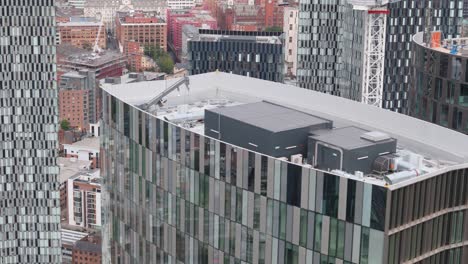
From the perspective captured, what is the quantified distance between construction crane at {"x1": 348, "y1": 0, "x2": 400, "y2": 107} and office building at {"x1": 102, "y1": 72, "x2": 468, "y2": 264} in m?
99.6

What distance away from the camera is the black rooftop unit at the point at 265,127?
247 feet

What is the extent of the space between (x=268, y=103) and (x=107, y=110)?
15818mm

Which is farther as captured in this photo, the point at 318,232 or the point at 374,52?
the point at 374,52

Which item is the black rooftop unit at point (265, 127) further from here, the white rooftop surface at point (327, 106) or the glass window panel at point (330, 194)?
the glass window panel at point (330, 194)

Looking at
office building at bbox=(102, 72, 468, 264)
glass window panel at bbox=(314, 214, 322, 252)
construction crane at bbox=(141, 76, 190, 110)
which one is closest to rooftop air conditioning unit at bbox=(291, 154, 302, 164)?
office building at bbox=(102, 72, 468, 264)

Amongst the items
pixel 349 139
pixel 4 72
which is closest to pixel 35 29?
pixel 4 72

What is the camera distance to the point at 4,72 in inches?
7800

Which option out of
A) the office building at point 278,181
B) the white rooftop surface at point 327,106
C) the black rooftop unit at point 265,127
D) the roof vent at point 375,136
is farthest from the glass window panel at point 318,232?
the roof vent at point 375,136

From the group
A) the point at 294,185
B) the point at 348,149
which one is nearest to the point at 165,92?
the point at 348,149

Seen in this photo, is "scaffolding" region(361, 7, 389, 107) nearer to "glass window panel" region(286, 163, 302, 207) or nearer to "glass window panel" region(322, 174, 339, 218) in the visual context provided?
"glass window panel" region(286, 163, 302, 207)

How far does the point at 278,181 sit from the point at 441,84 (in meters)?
53.2

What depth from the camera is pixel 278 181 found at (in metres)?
69.4

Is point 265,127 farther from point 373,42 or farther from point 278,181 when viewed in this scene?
point 373,42

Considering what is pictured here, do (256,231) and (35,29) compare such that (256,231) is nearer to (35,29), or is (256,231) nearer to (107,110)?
(107,110)
